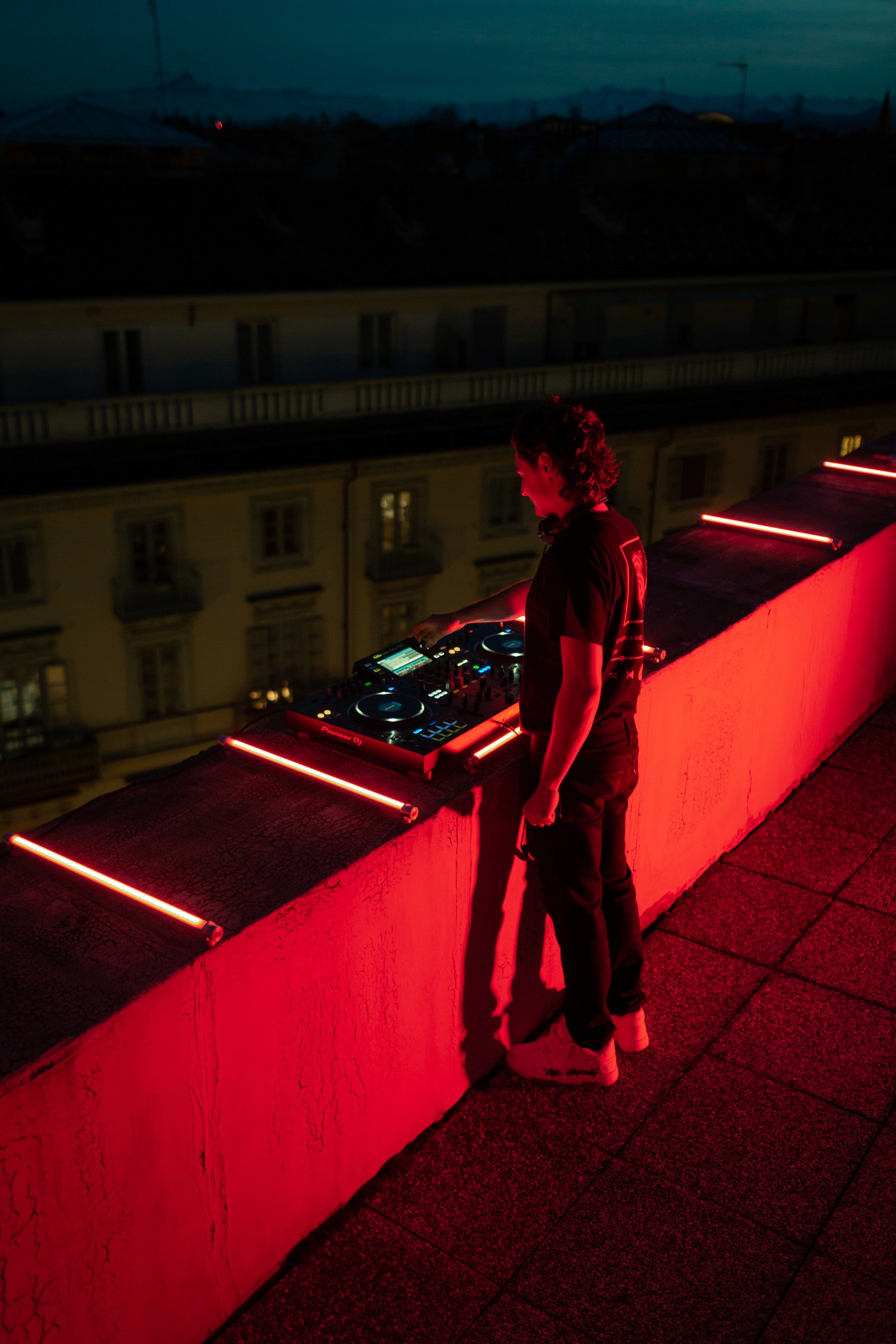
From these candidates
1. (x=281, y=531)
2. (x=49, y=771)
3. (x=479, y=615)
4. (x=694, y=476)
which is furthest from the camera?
(x=694, y=476)

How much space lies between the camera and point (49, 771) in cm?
2169

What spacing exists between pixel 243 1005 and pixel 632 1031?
129 centimetres

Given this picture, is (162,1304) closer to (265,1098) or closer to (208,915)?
(265,1098)

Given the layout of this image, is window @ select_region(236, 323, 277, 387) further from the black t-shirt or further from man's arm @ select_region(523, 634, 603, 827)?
man's arm @ select_region(523, 634, 603, 827)

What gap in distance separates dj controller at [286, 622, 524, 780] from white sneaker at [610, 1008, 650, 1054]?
2.81 ft

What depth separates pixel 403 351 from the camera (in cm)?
2402

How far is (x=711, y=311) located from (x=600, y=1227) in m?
28.1

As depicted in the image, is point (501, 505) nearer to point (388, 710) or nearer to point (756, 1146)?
point (388, 710)

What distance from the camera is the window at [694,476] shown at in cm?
2639

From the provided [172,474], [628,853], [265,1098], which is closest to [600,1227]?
[265,1098]

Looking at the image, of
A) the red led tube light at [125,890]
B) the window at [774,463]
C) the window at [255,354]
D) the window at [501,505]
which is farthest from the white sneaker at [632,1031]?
the window at [774,463]

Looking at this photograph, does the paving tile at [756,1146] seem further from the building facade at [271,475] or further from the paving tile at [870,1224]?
the building facade at [271,475]

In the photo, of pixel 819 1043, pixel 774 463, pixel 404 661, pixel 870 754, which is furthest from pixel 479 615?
pixel 774 463

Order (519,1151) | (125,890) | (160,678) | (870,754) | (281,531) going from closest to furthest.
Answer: (125,890) → (519,1151) → (870,754) → (281,531) → (160,678)
